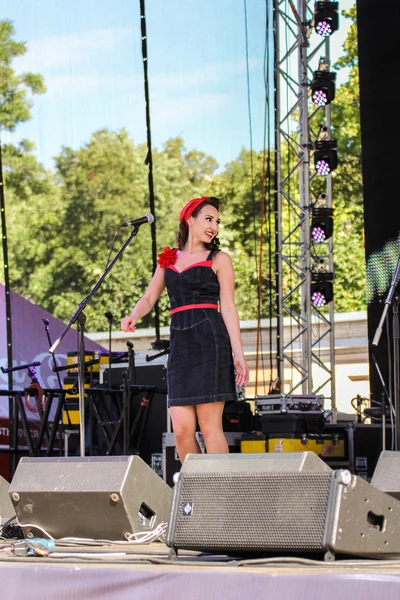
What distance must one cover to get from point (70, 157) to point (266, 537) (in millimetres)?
22469

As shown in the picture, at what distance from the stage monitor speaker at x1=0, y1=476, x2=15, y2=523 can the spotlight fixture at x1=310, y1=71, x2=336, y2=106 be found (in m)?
→ 5.48

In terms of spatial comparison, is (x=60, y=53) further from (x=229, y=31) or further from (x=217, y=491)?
(x=217, y=491)

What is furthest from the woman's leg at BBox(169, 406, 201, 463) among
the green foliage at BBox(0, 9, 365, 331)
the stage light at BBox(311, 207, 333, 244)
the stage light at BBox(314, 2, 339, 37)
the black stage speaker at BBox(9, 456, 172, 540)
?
the green foliage at BBox(0, 9, 365, 331)

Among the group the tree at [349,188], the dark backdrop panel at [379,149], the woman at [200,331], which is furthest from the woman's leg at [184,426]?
the tree at [349,188]

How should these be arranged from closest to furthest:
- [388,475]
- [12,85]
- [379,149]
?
[388,475] < [379,149] < [12,85]

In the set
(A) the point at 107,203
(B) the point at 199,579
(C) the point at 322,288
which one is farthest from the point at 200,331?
(A) the point at 107,203

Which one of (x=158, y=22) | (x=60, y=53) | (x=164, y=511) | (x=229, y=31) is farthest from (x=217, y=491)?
(x=60, y=53)

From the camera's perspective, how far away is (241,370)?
3.80 metres

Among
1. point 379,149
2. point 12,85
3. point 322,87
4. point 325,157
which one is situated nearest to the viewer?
point 322,87

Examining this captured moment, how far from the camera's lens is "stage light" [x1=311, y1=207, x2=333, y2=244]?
850cm

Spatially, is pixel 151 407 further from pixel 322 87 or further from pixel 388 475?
pixel 388 475

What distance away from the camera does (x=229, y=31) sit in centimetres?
1727

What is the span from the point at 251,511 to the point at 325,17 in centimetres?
673

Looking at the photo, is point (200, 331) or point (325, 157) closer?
point (200, 331)
